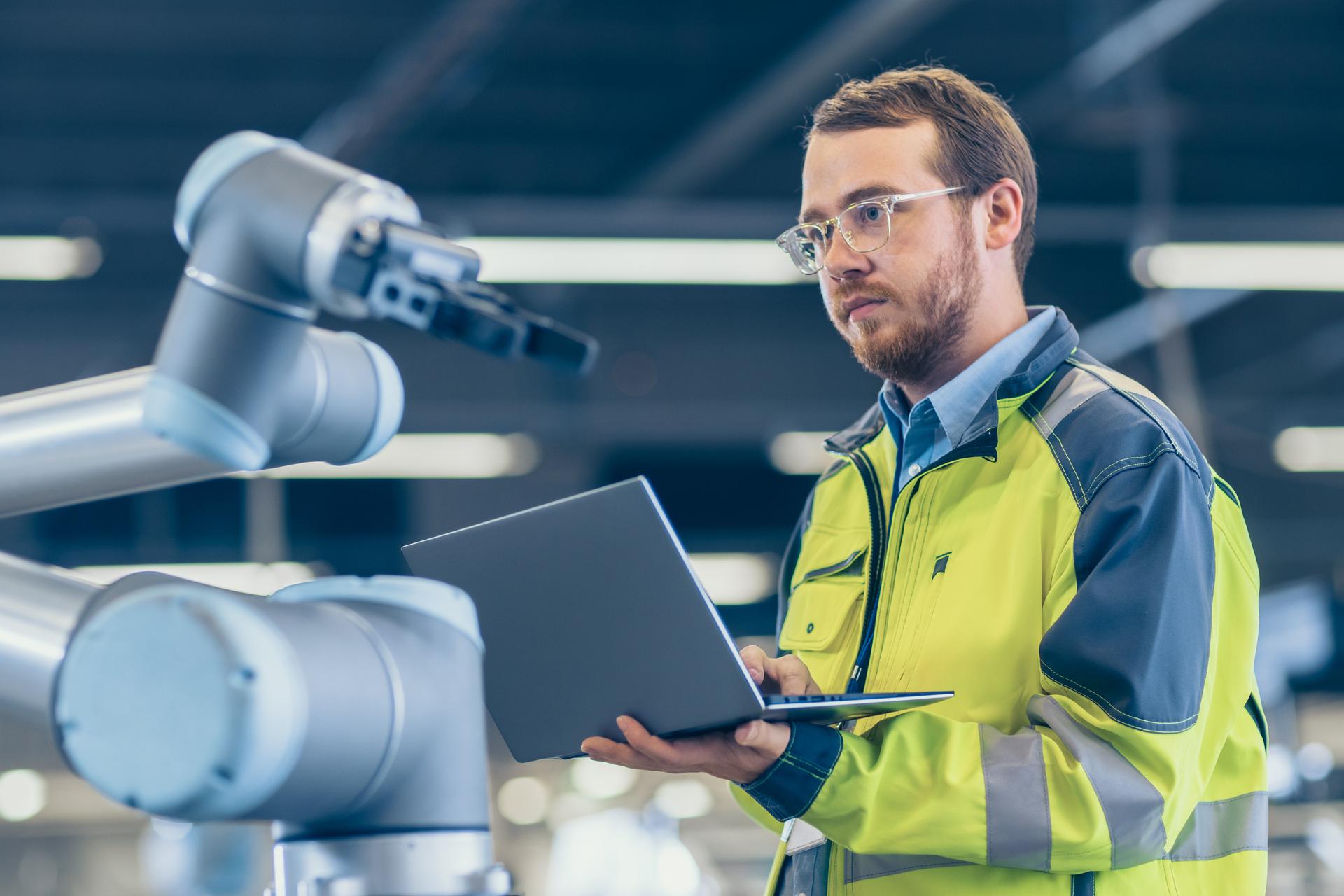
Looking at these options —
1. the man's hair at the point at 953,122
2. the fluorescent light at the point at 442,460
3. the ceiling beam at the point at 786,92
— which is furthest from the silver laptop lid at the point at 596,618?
the fluorescent light at the point at 442,460

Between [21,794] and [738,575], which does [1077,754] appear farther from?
[738,575]

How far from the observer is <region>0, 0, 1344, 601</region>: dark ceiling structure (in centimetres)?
516

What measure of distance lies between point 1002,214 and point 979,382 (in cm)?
A: 22

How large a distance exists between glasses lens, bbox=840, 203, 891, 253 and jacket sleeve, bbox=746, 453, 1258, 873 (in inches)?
17.1

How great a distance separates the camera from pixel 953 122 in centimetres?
160

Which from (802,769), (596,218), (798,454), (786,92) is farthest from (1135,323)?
(802,769)

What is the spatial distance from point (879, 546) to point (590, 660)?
44 cm

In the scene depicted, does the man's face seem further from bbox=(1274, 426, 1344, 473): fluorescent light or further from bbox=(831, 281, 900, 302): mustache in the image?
bbox=(1274, 426, 1344, 473): fluorescent light

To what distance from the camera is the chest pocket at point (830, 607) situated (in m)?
1.53

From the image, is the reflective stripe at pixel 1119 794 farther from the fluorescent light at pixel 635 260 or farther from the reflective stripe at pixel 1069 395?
the fluorescent light at pixel 635 260

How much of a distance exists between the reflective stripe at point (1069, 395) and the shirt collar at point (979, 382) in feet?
0.19

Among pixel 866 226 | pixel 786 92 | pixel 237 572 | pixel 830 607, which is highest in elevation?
pixel 786 92

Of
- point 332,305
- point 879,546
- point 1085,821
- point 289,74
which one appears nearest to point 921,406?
point 879,546

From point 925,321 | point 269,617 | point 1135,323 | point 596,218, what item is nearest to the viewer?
point 269,617
